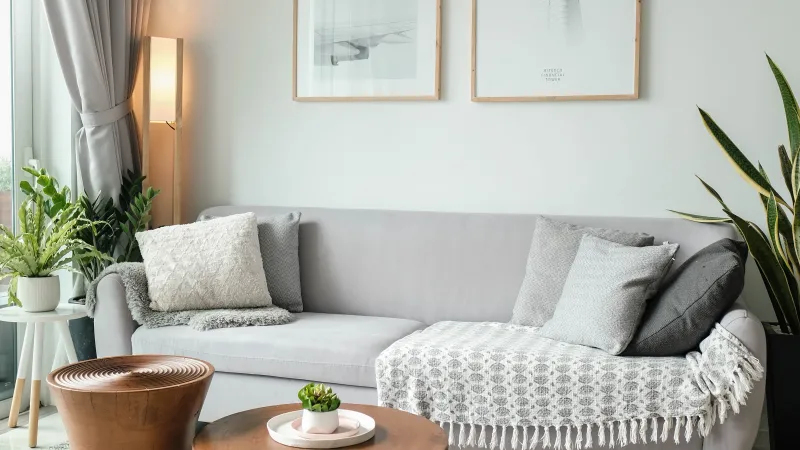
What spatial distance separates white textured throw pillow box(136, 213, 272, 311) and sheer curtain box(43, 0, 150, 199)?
554 mm

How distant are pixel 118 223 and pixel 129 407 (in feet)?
6.48

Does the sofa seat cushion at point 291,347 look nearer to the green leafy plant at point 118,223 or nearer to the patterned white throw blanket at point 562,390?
the patterned white throw blanket at point 562,390

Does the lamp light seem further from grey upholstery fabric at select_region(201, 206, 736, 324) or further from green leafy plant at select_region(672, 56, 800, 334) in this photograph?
green leafy plant at select_region(672, 56, 800, 334)

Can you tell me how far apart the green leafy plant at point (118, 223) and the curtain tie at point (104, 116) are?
11.0 inches

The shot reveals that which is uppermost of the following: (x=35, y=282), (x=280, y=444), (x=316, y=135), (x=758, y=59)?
(x=758, y=59)

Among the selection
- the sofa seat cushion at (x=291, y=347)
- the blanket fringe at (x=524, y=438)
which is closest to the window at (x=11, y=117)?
the sofa seat cushion at (x=291, y=347)

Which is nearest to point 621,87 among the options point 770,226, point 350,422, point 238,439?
point 770,226

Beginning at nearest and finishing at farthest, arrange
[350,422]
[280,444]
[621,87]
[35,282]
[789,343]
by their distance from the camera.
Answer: [280,444], [350,422], [789,343], [35,282], [621,87]

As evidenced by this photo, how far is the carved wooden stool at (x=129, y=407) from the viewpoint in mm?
1861

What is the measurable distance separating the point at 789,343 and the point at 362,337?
1.41 metres

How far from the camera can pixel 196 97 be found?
398 centimetres

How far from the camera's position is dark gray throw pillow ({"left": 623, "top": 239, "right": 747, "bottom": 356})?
8.17ft

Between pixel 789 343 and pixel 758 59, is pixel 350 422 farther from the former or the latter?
pixel 758 59

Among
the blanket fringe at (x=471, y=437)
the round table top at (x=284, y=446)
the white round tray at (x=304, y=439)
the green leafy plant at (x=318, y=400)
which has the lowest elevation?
the blanket fringe at (x=471, y=437)
